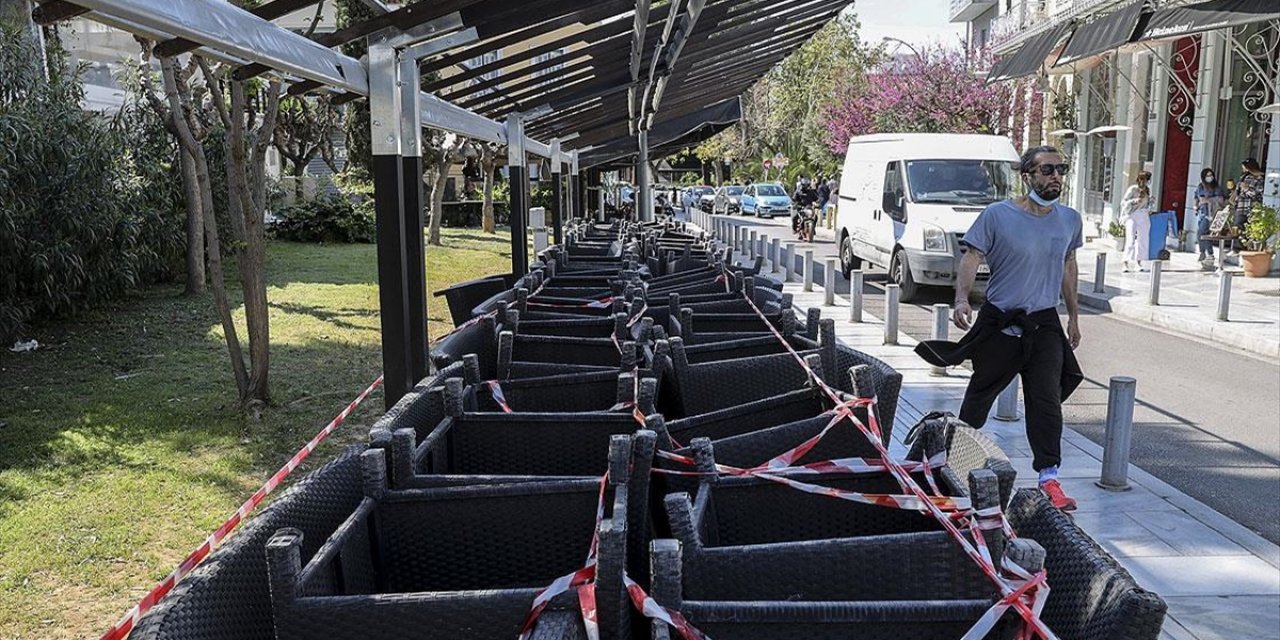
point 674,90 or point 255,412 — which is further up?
point 674,90

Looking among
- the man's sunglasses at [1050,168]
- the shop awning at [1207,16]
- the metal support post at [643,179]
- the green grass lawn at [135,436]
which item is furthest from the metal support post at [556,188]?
the man's sunglasses at [1050,168]

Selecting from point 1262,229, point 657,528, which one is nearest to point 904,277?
point 1262,229

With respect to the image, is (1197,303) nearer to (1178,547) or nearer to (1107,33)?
(1107,33)

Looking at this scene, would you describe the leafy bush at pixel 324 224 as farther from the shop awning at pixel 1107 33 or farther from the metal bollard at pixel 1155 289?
the metal bollard at pixel 1155 289

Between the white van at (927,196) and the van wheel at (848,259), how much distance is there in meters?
0.92

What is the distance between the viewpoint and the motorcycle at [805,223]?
2802 centimetres

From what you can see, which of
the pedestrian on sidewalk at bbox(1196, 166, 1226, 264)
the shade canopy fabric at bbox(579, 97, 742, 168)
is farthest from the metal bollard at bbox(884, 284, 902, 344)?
the pedestrian on sidewalk at bbox(1196, 166, 1226, 264)

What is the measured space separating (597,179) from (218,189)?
655 inches

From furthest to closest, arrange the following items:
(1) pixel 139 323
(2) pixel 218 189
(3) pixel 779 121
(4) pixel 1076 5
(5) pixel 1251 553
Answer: (3) pixel 779 121 → (4) pixel 1076 5 → (2) pixel 218 189 → (1) pixel 139 323 → (5) pixel 1251 553

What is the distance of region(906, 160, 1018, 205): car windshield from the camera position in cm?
1517

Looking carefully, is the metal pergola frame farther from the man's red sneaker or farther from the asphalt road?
the asphalt road

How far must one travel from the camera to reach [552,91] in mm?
10445

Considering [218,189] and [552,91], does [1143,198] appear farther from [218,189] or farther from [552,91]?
[218,189]

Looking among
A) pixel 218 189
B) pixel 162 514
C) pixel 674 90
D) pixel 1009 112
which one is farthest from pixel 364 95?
pixel 1009 112
